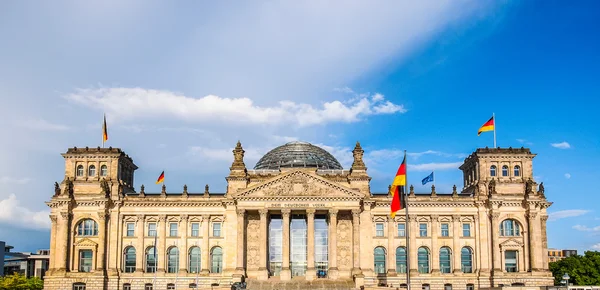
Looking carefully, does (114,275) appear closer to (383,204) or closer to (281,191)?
(281,191)

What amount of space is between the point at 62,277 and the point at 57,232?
6.37 m

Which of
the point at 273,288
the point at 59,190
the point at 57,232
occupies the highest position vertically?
the point at 59,190

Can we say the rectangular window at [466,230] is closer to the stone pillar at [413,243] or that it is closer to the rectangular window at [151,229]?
the stone pillar at [413,243]

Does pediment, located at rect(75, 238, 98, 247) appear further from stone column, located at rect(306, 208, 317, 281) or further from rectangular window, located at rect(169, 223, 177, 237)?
stone column, located at rect(306, 208, 317, 281)

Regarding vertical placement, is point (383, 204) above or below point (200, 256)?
above

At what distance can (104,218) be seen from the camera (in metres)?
91.8

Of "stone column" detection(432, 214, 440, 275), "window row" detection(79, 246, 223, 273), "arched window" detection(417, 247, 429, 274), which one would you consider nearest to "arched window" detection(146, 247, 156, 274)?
"window row" detection(79, 246, 223, 273)

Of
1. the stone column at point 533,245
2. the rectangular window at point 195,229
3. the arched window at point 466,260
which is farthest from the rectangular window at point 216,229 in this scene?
the stone column at point 533,245

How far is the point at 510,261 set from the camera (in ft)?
302

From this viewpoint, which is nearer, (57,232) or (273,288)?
(273,288)

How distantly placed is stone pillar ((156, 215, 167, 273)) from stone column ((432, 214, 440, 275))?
37.3 meters

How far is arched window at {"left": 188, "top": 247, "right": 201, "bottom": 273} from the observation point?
93.6 meters

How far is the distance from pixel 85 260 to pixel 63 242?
4.09 metres

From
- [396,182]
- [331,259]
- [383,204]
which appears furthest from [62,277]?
[396,182]
